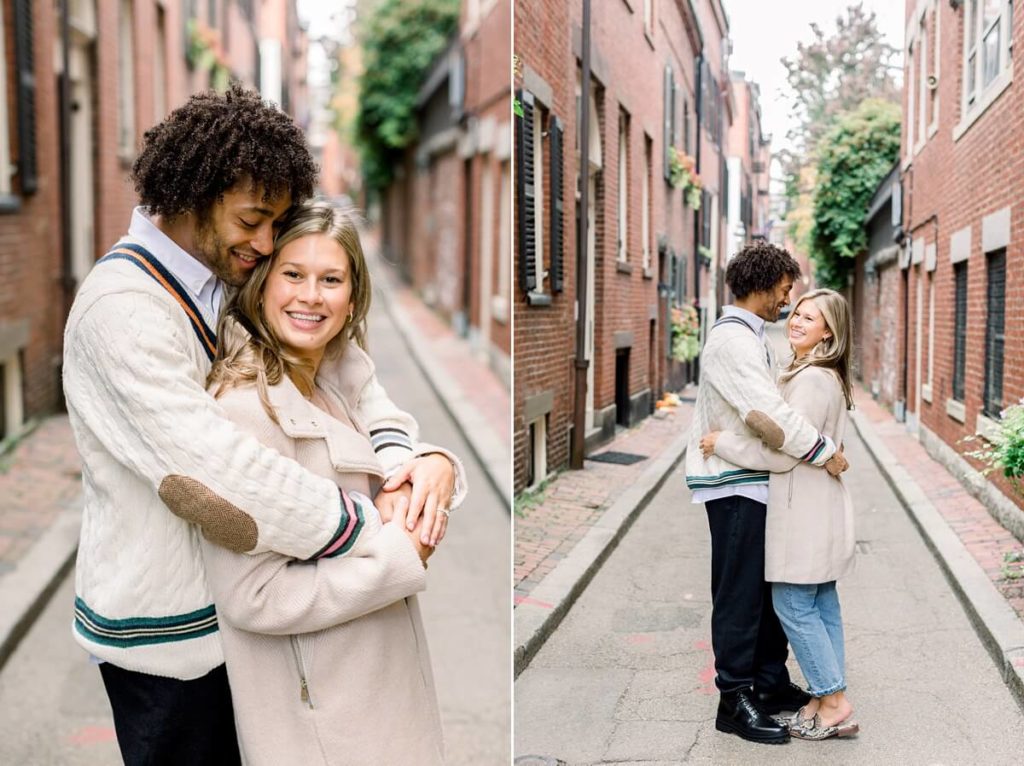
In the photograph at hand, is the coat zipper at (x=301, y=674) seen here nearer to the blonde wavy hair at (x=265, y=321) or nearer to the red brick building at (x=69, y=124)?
the blonde wavy hair at (x=265, y=321)

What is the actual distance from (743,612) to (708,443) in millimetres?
330

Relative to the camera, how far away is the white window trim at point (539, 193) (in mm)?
2355

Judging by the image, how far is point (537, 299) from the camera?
93.8 inches

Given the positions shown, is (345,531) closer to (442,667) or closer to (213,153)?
(213,153)

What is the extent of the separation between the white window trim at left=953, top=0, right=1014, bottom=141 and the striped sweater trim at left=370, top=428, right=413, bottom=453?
3.51 ft

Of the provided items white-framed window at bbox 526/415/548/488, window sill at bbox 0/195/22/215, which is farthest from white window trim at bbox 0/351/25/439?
Result: white-framed window at bbox 526/415/548/488

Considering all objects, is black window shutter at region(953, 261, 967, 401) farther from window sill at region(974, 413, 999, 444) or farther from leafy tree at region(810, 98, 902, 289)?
leafy tree at region(810, 98, 902, 289)

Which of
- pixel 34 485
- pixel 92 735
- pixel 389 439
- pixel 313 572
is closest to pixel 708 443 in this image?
pixel 389 439

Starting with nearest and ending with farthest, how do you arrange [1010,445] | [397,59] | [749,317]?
[1010,445] < [749,317] < [397,59]

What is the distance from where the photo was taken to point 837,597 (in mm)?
2107

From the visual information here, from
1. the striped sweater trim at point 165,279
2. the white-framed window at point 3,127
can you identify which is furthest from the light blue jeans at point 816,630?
the white-framed window at point 3,127

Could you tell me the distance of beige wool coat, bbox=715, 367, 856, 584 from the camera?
207cm

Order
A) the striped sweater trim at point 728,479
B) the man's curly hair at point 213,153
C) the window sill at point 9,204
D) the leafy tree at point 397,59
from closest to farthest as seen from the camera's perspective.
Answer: the man's curly hair at point 213,153
the striped sweater trim at point 728,479
the window sill at point 9,204
the leafy tree at point 397,59

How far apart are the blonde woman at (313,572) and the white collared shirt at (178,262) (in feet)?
0.18
